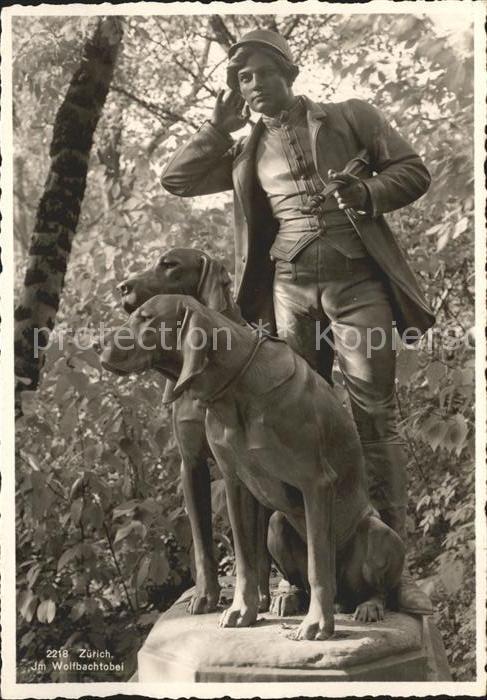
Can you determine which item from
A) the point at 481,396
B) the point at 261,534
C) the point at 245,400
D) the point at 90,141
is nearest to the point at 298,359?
the point at 245,400

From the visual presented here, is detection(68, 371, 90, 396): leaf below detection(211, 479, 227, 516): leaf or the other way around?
the other way around

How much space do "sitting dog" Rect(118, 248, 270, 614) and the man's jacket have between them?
0.50m

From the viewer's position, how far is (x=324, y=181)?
15.7 ft

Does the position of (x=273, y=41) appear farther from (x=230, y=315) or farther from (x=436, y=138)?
(x=436, y=138)

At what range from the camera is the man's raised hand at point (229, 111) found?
4.87 m

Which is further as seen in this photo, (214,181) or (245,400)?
(214,181)

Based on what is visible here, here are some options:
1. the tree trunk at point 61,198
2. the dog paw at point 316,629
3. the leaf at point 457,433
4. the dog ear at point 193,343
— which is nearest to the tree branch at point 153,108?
the tree trunk at point 61,198

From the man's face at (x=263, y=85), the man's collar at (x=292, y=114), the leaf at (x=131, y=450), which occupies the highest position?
the man's face at (x=263, y=85)

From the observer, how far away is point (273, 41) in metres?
4.71

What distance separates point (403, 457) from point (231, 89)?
1672mm

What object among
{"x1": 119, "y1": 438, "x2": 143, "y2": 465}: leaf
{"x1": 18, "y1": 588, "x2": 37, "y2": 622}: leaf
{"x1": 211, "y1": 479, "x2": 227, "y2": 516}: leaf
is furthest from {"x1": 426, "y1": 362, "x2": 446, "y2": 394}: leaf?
{"x1": 18, "y1": 588, "x2": 37, "y2": 622}: leaf

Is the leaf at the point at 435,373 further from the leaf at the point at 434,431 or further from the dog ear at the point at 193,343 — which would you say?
the dog ear at the point at 193,343

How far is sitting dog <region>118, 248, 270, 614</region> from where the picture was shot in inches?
175

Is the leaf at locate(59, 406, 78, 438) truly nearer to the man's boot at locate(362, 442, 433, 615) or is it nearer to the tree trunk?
the tree trunk
